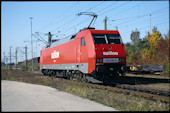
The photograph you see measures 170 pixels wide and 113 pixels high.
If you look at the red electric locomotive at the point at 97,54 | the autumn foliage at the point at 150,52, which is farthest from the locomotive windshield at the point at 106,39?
the autumn foliage at the point at 150,52

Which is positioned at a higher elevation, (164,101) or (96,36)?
A: (96,36)

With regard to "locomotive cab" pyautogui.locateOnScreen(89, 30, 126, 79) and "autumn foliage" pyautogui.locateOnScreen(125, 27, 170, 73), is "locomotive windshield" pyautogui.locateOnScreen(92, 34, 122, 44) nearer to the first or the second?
"locomotive cab" pyautogui.locateOnScreen(89, 30, 126, 79)

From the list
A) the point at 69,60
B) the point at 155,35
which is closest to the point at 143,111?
the point at 69,60

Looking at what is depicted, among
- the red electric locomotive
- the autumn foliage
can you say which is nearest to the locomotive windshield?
the red electric locomotive

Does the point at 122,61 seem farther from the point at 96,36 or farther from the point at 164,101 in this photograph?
the point at 164,101

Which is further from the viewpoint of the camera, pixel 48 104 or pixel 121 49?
pixel 121 49

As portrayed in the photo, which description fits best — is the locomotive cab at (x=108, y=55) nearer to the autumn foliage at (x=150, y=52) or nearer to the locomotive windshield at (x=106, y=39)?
the locomotive windshield at (x=106, y=39)

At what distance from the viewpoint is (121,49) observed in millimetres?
13492

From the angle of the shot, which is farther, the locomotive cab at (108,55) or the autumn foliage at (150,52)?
the autumn foliage at (150,52)

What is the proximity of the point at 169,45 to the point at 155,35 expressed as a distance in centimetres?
1156

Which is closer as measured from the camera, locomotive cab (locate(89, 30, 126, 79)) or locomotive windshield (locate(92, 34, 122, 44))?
locomotive cab (locate(89, 30, 126, 79))

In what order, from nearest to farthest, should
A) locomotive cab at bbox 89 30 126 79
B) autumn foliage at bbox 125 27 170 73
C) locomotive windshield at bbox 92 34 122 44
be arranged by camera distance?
1. locomotive cab at bbox 89 30 126 79
2. locomotive windshield at bbox 92 34 122 44
3. autumn foliage at bbox 125 27 170 73

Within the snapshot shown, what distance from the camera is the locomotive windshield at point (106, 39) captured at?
1333cm

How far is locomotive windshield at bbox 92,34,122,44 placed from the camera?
1333cm
